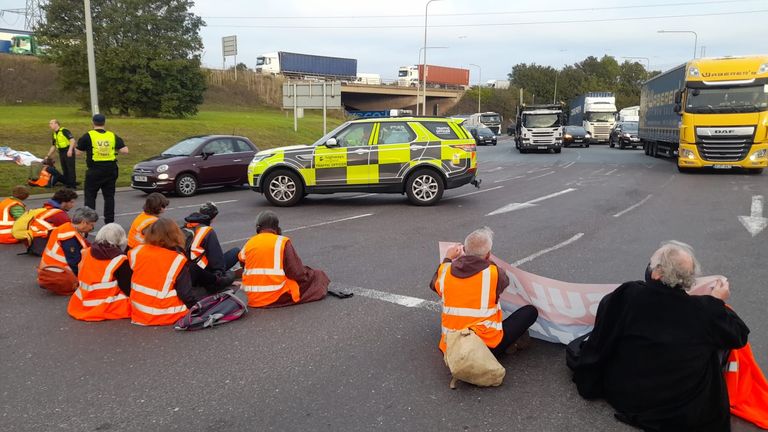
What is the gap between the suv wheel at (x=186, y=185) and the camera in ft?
48.6

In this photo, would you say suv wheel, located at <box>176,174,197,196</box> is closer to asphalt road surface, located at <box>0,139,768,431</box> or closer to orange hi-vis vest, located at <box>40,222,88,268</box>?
asphalt road surface, located at <box>0,139,768,431</box>

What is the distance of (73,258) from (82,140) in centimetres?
410

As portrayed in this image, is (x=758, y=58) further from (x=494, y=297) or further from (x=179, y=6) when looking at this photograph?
(x=179, y=6)

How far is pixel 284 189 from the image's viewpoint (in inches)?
496

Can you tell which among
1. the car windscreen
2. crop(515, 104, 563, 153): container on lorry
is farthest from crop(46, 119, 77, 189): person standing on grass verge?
crop(515, 104, 563, 153): container on lorry

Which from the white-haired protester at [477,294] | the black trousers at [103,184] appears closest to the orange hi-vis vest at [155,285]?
the white-haired protester at [477,294]

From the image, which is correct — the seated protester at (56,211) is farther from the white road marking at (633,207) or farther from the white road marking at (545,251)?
the white road marking at (633,207)

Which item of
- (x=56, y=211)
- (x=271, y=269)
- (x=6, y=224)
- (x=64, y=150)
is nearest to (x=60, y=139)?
(x=64, y=150)

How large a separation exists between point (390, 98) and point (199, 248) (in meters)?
78.2

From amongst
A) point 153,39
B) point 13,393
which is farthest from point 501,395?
point 153,39

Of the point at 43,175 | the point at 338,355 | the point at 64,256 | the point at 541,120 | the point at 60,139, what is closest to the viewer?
the point at 338,355

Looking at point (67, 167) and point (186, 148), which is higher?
point (186, 148)

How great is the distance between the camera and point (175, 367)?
437 centimetres

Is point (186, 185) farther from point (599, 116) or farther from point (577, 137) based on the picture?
point (599, 116)
